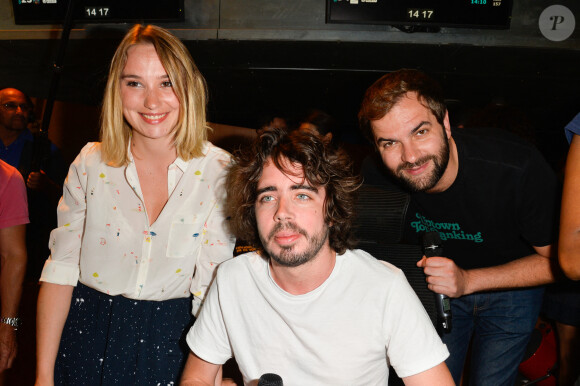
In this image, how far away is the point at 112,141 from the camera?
1.56 m

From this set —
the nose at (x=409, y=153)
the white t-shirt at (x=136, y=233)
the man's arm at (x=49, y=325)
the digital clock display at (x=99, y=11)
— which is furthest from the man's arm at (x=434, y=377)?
the digital clock display at (x=99, y=11)

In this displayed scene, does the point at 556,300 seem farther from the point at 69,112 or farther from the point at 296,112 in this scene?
the point at 69,112

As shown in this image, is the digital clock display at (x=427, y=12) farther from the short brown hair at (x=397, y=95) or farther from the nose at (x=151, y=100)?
the nose at (x=151, y=100)

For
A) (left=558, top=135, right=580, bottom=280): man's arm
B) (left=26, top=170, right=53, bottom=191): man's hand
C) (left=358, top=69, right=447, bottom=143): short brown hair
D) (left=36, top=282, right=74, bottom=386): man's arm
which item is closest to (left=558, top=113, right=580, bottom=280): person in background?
(left=558, top=135, right=580, bottom=280): man's arm

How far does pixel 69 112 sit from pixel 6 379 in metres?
4.87

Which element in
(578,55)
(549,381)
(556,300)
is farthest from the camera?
(578,55)

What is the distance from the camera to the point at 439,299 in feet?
5.51

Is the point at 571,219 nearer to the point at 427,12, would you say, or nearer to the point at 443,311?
the point at 443,311

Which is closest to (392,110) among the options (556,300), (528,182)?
(528,182)

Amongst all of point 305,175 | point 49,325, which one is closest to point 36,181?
point 49,325

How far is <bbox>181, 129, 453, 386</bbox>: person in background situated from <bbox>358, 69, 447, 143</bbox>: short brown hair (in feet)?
1.13

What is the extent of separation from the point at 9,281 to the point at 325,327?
1.34 metres

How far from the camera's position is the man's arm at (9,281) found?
6.34ft

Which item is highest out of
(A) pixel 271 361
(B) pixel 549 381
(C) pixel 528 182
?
(C) pixel 528 182
